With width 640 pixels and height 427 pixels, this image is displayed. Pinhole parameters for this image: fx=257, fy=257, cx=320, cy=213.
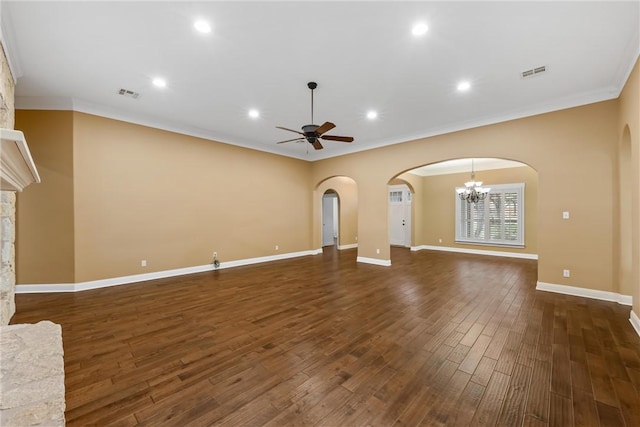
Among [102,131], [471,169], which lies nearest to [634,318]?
[471,169]

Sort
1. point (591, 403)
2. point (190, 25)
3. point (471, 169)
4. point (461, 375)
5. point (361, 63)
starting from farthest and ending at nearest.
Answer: point (471, 169) → point (361, 63) → point (190, 25) → point (461, 375) → point (591, 403)

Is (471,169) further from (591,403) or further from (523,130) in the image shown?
(591,403)

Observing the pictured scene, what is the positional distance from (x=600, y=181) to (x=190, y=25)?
236 inches

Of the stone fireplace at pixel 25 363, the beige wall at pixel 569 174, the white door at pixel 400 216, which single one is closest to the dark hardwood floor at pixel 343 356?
the beige wall at pixel 569 174

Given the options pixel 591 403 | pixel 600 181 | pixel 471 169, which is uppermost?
pixel 471 169

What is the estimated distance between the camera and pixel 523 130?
461cm

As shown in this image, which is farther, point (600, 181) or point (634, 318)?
point (600, 181)

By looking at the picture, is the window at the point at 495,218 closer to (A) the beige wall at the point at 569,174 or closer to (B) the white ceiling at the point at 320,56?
(A) the beige wall at the point at 569,174

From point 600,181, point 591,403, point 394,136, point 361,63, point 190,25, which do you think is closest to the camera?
point 591,403

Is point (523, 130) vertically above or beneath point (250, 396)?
above

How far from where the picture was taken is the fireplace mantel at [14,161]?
2.94 ft

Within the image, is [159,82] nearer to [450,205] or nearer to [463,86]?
[463,86]

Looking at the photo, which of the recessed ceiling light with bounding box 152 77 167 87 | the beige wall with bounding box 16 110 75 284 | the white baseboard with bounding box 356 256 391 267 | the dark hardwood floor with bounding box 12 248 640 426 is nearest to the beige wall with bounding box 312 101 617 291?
the dark hardwood floor with bounding box 12 248 640 426

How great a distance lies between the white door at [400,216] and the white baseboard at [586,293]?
5348 millimetres
